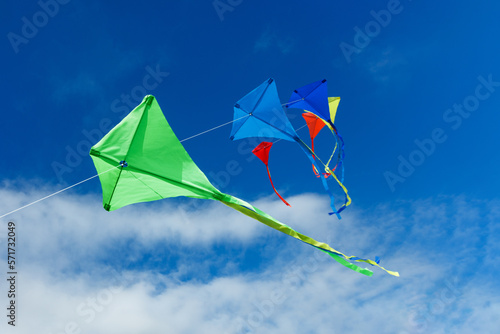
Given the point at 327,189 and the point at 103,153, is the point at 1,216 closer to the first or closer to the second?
the point at 103,153

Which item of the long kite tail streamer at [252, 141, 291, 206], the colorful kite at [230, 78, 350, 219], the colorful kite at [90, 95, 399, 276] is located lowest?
the colorful kite at [90, 95, 399, 276]

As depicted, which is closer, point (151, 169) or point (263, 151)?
point (151, 169)

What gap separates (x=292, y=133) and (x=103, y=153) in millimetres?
4705

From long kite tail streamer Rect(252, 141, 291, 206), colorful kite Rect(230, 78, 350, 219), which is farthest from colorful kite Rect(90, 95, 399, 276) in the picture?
long kite tail streamer Rect(252, 141, 291, 206)

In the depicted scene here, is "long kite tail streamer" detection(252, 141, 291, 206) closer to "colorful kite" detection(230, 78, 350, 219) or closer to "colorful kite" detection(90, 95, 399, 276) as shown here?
"colorful kite" detection(230, 78, 350, 219)

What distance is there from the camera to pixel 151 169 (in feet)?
22.5

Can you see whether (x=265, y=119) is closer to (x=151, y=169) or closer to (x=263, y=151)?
(x=263, y=151)

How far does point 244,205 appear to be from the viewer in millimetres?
6430

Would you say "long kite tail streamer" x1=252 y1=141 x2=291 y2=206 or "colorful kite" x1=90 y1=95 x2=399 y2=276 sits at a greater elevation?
"long kite tail streamer" x1=252 y1=141 x2=291 y2=206

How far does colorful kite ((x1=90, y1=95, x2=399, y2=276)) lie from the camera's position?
648 cm

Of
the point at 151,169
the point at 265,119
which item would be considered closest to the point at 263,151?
the point at 265,119

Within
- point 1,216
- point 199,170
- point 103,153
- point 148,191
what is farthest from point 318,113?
point 1,216

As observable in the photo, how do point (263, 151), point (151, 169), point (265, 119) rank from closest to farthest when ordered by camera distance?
1. point (151, 169)
2. point (265, 119)
3. point (263, 151)

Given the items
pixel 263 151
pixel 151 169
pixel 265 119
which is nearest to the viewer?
pixel 151 169
